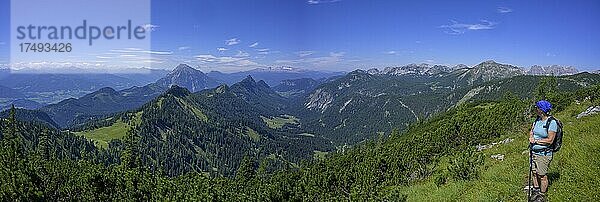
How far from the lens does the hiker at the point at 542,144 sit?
13500mm

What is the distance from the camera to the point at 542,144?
1372cm

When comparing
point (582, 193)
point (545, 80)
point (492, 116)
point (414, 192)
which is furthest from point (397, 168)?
point (545, 80)

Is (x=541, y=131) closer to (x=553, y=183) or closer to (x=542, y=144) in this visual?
(x=542, y=144)

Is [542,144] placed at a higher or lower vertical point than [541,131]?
lower

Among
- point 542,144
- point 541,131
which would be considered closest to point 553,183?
point 542,144

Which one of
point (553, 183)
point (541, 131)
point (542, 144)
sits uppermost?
point (541, 131)

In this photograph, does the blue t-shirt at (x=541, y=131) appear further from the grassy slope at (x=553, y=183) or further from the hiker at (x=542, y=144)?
the grassy slope at (x=553, y=183)

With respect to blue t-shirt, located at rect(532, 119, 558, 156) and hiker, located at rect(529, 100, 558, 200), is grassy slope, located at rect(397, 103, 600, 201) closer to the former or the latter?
hiker, located at rect(529, 100, 558, 200)

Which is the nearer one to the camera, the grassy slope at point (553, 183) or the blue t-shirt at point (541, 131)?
the blue t-shirt at point (541, 131)

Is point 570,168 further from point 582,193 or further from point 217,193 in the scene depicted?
point 217,193

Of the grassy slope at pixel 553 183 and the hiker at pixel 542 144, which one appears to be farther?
the grassy slope at pixel 553 183

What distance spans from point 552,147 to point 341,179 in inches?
2523

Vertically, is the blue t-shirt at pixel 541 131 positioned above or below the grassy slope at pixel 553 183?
above

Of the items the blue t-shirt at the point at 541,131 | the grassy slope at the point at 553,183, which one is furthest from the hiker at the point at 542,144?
the grassy slope at the point at 553,183
